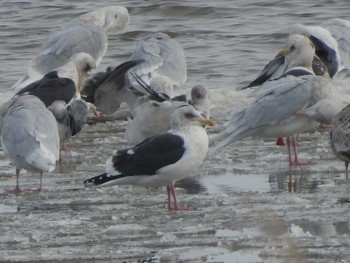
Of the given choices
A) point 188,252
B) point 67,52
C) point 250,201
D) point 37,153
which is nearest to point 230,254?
point 188,252

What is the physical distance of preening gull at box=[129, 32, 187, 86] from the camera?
12.4m

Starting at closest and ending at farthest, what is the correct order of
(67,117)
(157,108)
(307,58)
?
(157,108) → (67,117) → (307,58)

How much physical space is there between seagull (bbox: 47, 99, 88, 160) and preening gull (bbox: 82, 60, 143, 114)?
0.60m

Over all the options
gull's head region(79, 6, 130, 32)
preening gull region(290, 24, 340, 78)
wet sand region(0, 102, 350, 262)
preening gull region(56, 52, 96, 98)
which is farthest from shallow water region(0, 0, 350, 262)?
gull's head region(79, 6, 130, 32)

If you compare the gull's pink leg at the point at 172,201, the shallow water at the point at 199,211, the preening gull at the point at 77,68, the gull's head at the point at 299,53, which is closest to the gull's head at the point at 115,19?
the shallow water at the point at 199,211

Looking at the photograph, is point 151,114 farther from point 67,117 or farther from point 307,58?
point 307,58

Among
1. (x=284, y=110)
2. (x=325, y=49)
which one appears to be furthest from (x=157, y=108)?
(x=325, y=49)

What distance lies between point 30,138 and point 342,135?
7.92 ft

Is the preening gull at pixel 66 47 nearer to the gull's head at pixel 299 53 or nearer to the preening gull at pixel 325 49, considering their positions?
the preening gull at pixel 325 49

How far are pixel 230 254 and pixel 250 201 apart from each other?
1.56m

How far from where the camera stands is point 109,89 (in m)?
12.0

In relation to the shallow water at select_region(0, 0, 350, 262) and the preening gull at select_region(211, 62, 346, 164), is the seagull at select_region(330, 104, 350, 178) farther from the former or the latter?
the preening gull at select_region(211, 62, 346, 164)

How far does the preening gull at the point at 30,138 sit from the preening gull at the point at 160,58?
8.46 feet

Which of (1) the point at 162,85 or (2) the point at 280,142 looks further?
(1) the point at 162,85
